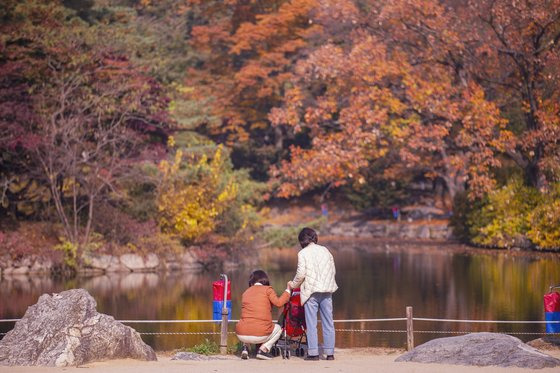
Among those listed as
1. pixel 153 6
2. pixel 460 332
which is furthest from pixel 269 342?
pixel 153 6

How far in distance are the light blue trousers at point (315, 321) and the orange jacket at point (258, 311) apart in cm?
32

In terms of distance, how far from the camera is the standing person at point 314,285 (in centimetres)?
1195

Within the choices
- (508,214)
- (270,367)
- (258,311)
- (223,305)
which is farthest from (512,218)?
(270,367)

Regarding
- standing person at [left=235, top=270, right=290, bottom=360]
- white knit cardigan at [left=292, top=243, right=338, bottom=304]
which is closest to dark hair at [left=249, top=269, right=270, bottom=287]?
standing person at [left=235, top=270, right=290, bottom=360]

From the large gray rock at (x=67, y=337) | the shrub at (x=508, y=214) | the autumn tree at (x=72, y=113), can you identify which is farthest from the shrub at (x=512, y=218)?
the large gray rock at (x=67, y=337)

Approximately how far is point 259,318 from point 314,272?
35.2 inches

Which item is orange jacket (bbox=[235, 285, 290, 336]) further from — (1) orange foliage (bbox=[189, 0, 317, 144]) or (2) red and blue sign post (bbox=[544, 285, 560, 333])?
(1) orange foliage (bbox=[189, 0, 317, 144])

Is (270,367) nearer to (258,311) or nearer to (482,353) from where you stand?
(258,311)

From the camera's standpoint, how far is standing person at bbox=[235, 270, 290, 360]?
12.0 m

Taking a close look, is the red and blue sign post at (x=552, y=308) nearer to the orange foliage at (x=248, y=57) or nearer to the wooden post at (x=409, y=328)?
the wooden post at (x=409, y=328)

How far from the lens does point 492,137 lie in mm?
31234

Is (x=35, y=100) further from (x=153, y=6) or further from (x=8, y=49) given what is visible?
(x=153, y=6)

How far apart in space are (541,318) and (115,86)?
54.6 ft

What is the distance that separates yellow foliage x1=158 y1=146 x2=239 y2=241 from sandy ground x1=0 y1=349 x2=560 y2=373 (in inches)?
684
